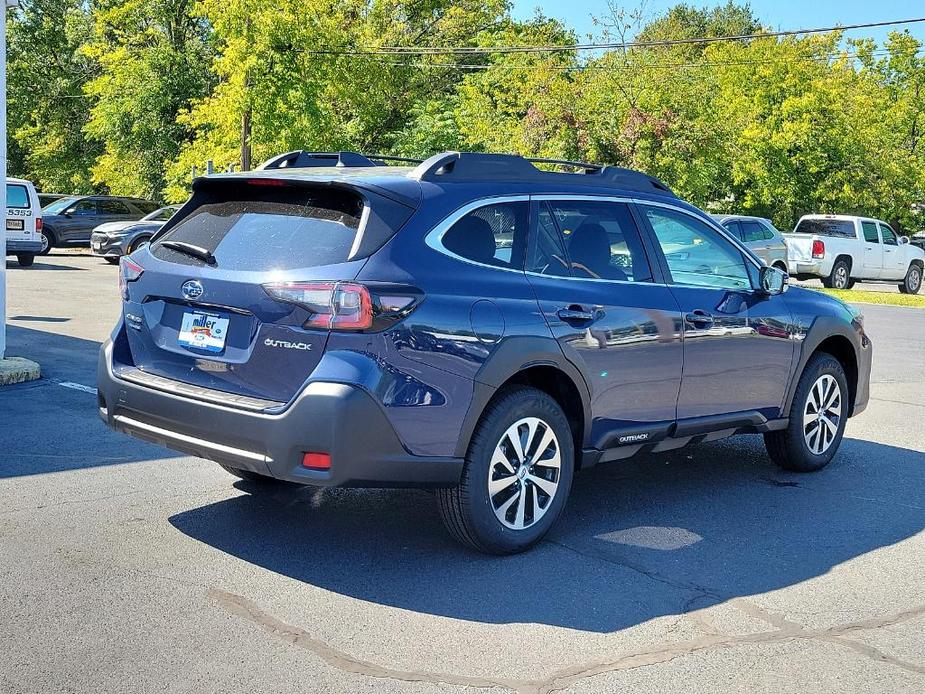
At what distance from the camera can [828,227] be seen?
2930cm

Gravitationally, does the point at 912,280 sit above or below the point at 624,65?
below

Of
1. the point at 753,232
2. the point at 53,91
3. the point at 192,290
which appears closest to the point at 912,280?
the point at 753,232

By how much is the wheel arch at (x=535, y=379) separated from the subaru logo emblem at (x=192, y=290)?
4.31 feet

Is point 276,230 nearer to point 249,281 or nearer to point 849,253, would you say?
point 249,281

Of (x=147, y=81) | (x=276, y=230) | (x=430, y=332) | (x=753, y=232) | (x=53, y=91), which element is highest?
(x=147, y=81)

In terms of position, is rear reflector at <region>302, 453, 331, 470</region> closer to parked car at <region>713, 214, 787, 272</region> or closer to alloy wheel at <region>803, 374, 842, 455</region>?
alloy wheel at <region>803, 374, 842, 455</region>

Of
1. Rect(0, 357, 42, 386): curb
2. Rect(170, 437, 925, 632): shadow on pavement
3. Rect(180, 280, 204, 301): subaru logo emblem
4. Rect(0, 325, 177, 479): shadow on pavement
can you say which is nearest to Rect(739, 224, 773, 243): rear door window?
Rect(0, 325, 177, 479): shadow on pavement

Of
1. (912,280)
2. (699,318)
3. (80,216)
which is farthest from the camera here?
(80,216)

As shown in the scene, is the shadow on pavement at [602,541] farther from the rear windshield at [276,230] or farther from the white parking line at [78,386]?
the white parking line at [78,386]

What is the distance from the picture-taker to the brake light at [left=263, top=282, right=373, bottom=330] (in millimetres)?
4672

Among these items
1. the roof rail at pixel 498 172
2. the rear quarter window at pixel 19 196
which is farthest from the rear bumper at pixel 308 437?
the rear quarter window at pixel 19 196

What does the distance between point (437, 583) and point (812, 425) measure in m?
3.41

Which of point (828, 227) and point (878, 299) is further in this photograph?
point (828, 227)

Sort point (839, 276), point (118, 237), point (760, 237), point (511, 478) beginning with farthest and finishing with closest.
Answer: point (839, 276)
point (118, 237)
point (760, 237)
point (511, 478)
